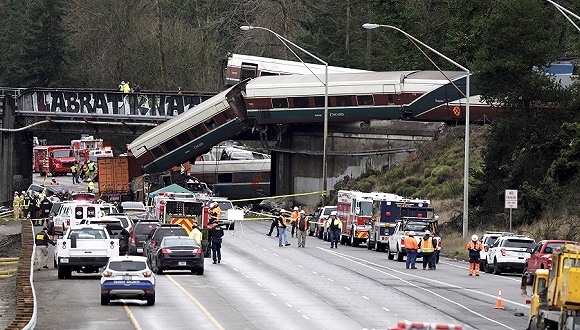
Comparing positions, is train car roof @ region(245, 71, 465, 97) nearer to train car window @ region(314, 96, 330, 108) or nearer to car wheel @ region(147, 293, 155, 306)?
train car window @ region(314, 96, 330, 108)

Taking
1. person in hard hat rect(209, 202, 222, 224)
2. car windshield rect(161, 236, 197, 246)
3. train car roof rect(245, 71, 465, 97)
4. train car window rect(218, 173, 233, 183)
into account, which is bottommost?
car windshield rect(161, 236, 197, 246)

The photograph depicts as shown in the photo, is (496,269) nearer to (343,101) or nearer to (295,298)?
(295,298)

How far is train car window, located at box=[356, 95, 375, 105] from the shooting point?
74.8 metres

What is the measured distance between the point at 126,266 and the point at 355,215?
26981mm

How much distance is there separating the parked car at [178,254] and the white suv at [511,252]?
1117cm

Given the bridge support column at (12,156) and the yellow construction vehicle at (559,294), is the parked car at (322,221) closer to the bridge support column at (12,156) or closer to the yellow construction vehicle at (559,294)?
the bridge support column at (12,156)

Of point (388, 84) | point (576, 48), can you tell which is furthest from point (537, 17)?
point (388, 84)

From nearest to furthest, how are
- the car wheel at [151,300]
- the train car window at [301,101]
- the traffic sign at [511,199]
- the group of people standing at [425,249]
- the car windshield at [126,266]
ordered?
the car windshield at [126,266] < the car wheel at [151,300] < the group of people standing at [425,249] < the traffic sign at [511,199] < the train car window at [301,101]

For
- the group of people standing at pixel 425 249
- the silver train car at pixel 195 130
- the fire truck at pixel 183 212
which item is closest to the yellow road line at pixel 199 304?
the group of people standing at pixel 425 249

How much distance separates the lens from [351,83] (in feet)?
249

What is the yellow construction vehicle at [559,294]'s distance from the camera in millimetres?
24688

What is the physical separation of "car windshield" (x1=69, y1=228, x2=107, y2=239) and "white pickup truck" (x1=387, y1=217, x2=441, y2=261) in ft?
43.9

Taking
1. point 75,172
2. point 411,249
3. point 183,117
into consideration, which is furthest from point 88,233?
point 75,172

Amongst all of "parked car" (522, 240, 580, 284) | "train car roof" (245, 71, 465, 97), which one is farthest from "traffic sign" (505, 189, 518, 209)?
"train car roof" (245, 71, 465, 97)
